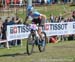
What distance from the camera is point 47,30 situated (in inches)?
865

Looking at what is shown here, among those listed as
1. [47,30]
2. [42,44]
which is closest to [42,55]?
[42,44]

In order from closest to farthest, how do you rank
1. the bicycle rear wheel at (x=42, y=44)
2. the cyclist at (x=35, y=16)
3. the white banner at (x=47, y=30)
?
the cyclist at (x=35, y=16)
the bicycle rear wheel at (x=42, y=44)
the white banner at (x=47, y=30)

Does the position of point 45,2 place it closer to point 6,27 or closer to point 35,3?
point 35,3

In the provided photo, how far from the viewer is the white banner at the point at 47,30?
1953cm

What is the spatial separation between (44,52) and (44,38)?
558mm

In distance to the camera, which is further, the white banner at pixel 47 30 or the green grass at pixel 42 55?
the white banner at pixel 47 30

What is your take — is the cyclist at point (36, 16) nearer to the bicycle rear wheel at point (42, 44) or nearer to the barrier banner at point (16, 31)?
the bicycle rear wheel at point (42, 44)

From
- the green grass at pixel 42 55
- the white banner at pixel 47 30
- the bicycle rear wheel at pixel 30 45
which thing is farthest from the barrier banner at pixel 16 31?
the bicycle rear wheel at pixel 30 45

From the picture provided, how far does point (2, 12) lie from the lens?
3528cm

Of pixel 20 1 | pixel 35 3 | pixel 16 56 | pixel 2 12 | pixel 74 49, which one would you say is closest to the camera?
pixel 16 56

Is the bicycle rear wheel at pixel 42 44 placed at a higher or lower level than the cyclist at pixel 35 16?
lower

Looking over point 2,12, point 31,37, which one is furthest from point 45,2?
point 31,37

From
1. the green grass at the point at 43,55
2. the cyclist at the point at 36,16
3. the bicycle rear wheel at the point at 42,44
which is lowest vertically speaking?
the green grass at the point at 43,55

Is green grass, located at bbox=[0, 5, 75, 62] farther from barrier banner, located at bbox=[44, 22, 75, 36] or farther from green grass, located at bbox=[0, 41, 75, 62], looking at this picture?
barrier banner, located at bbox=[44, 22, 75, 36]
